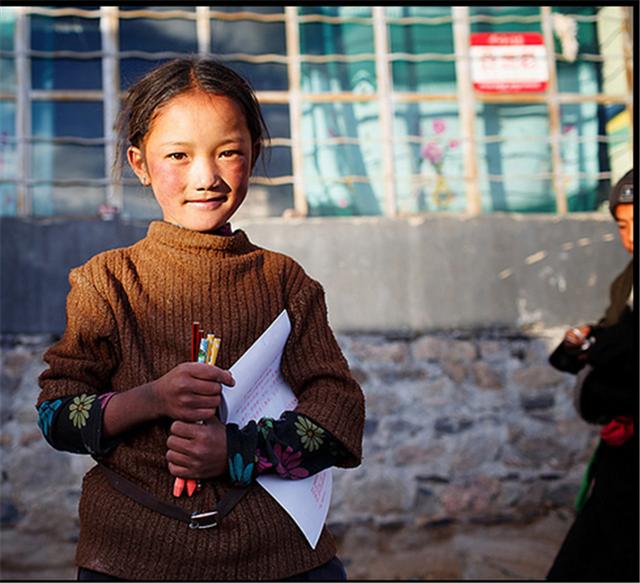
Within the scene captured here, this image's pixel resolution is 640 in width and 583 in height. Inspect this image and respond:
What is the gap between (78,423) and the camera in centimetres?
116

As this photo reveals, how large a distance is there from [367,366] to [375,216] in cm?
74

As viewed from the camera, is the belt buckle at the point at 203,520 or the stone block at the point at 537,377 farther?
the stone block at the point at 537,377

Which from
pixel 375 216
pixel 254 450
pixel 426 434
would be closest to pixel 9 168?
pixel 375 216

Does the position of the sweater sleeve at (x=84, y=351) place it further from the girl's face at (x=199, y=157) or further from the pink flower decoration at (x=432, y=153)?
the pink flower decoration at (x=432, y=153)

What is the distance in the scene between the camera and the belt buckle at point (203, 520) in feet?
3.79

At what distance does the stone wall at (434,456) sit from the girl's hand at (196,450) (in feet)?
9.06

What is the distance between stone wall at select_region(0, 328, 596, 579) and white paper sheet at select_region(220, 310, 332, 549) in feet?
8.58

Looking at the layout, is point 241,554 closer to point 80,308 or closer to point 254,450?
point 254,450

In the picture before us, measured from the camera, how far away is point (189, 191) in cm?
125

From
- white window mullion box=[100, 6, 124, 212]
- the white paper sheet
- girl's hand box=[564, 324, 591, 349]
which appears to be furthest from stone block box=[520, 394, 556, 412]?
the white paper sheet

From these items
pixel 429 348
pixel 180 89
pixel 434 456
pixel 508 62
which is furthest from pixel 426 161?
pixel 180 89

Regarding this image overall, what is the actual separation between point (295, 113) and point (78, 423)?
2.99m

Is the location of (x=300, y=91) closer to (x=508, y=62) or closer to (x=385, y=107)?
(x=385, y=107)

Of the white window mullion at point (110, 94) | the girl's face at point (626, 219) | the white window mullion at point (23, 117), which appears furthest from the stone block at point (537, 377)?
the white window mullion at point (23, 117)
